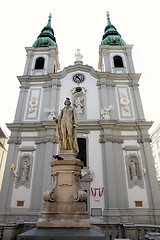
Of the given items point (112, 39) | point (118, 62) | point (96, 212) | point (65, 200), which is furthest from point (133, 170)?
point (112, 39)

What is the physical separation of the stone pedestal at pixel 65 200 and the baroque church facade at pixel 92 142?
7.73 metres

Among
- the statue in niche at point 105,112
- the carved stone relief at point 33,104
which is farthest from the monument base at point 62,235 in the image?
the carved stone relief at point 33,104

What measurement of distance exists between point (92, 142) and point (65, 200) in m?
9.49

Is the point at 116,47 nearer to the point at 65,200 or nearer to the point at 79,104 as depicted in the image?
the point at 79,104

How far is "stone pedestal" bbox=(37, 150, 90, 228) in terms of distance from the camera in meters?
4.37

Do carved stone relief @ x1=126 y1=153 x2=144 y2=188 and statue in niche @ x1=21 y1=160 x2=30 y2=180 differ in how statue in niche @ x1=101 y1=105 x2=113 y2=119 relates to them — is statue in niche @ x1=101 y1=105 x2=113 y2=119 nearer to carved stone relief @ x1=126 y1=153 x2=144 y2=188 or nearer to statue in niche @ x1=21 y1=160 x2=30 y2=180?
carved stone relief @ x1=126 y1=153 x2=144 y2=188

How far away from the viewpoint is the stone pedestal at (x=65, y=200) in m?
4.37

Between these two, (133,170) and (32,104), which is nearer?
(133,170)

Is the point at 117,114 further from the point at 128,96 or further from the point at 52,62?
the point at 52,62

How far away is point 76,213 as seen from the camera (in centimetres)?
451

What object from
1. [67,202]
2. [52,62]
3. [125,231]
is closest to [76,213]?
[67,202]

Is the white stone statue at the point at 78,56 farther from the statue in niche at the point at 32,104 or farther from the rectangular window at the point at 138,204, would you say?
the rectangular window at the point at 138,204

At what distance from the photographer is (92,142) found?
46.3 ft

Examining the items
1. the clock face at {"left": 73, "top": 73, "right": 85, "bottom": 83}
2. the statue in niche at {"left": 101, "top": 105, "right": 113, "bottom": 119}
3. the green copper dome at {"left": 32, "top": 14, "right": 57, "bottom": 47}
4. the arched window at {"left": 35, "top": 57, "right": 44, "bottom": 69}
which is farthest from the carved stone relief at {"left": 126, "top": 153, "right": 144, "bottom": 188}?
the green copper dome at {"left": 32, "top": 14, "right": 57, "bottom": 47}
